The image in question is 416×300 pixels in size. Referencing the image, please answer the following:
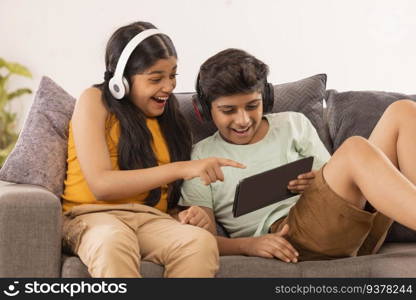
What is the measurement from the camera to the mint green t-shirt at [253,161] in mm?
2199

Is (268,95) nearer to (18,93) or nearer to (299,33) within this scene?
(299,33)

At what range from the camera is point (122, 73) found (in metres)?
2.12

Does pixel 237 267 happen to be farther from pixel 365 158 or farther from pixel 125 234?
pixel 365 158

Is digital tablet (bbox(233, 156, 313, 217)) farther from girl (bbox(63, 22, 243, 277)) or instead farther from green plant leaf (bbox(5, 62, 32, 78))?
Answer: green plant leaf (bbox(5, 62, 32, 78))

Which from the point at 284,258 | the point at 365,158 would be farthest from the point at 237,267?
the point at 365,158

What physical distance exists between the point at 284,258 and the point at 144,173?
0.44m

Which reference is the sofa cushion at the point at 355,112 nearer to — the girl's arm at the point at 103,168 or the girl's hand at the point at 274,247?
the girl's hand at the point at 274,247

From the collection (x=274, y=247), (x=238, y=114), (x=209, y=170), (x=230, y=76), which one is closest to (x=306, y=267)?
(x=274, y=247)

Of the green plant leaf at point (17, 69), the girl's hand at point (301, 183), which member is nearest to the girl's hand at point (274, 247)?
the girl's hand at point (301, 183)

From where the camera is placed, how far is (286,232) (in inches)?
79.3

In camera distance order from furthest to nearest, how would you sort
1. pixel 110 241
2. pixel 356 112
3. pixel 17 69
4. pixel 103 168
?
pixel 17 69 < pixel 356 112 < pixel 103 168 < pixel 110 241

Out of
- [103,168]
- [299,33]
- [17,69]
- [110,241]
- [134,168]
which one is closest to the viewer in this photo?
[110,241]

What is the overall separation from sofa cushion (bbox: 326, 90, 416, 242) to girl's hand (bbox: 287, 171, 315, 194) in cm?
46

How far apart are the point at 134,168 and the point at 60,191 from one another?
229 millimetres
